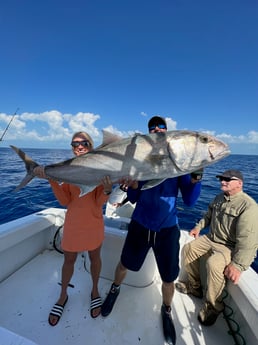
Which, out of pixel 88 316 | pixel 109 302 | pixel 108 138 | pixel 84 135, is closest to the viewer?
pixel 108 138

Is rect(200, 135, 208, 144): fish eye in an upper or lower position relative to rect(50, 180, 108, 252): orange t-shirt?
upper

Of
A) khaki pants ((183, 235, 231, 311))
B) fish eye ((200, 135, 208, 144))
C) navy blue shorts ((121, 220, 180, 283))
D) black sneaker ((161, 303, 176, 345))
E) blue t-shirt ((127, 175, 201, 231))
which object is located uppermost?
fish eye ((200, 135, 208, 144))

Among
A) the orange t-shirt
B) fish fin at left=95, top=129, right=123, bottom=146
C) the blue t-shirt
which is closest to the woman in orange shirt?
the orange t-shirt

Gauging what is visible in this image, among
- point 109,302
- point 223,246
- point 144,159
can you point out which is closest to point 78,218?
point 144,159

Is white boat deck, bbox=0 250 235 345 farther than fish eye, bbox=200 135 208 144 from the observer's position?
Yes

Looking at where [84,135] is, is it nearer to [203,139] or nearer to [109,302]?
[203,139]

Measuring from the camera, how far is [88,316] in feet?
8.80

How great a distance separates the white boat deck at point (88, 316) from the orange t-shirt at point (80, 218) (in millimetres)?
1005

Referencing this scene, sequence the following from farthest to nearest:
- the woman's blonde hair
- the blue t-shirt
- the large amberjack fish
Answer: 1. the woman's blonde hair
2. the blue t-shirt
3. the large amberjack fish

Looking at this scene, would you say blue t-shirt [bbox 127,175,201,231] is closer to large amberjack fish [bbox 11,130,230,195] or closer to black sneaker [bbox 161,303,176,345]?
large amberjack fish [bbox 11,130,230,195]

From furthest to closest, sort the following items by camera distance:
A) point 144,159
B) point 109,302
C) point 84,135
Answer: point 109,302
point 84,135
point 144,159

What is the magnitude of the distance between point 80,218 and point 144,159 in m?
1.16

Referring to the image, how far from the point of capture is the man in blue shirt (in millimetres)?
2412

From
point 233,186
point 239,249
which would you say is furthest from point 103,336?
point 233,186
